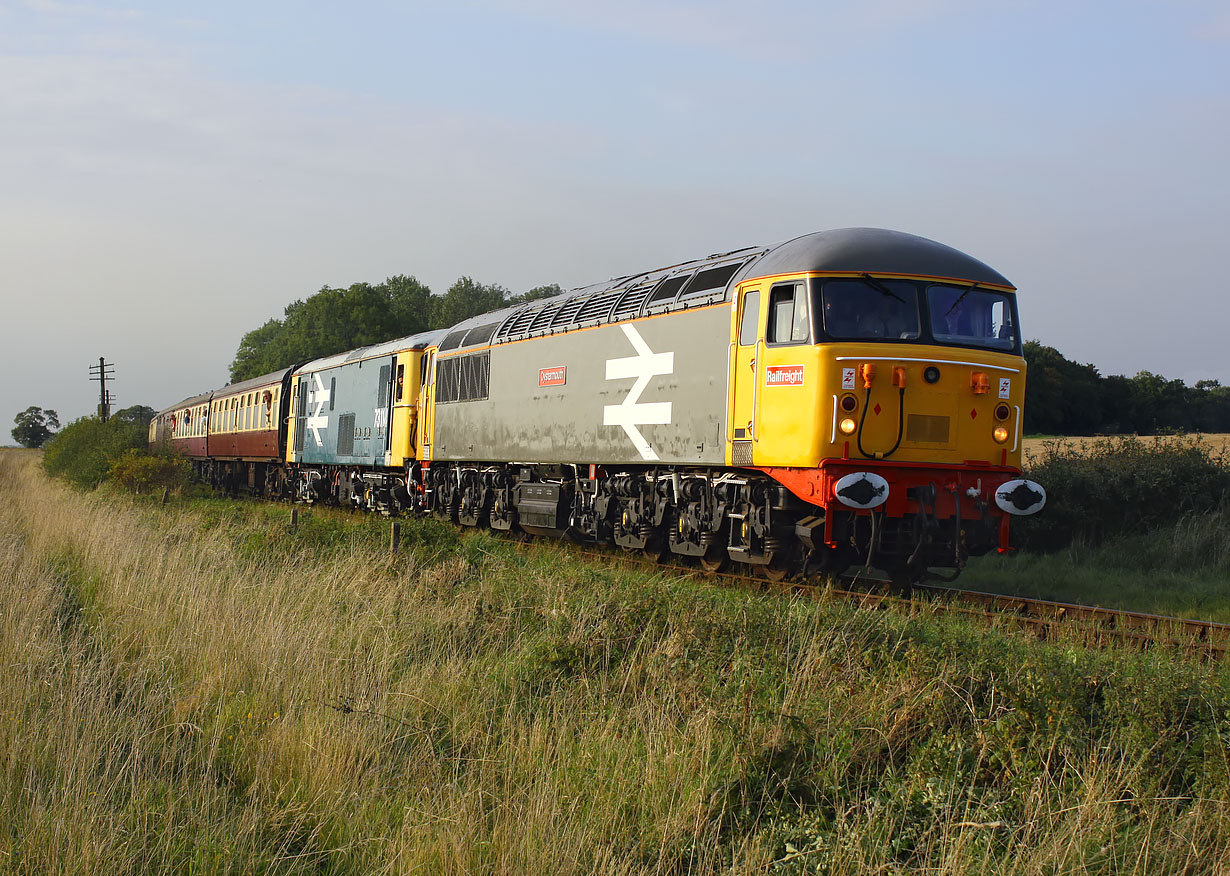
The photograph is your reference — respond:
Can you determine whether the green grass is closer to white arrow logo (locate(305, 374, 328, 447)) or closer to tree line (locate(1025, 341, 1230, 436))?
tree line (locate(1025, 341, 1230, 436))

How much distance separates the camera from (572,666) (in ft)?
22.2

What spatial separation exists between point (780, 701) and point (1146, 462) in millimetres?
12549

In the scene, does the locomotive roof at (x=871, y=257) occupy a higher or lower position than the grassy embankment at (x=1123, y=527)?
higher

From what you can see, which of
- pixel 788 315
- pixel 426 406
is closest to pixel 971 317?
pixel 788 315

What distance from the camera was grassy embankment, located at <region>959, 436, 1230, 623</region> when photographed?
41.0 feet

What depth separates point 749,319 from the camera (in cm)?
1081

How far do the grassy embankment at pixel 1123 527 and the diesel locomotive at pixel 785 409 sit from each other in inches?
61.5

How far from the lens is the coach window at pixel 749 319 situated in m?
10.7

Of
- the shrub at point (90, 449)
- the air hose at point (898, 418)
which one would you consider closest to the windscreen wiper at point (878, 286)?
the air hose at point (898, 418)

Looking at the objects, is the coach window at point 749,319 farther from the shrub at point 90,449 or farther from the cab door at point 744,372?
the shrub at point 90,449

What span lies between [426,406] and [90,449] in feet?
52.4

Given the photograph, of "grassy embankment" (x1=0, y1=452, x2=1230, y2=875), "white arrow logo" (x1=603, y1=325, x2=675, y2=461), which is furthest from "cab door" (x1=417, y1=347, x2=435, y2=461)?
"grassy embankment" (x1=0, y1=452, x2=1230, y2=875)

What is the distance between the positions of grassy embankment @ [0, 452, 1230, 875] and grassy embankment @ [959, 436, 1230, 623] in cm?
530

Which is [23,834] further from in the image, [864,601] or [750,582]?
[750,582]
